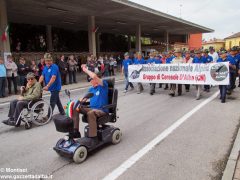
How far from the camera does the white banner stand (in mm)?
9180

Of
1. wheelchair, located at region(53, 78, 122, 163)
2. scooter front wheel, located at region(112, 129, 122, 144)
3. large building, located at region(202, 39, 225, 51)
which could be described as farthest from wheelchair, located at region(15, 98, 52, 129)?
large building, located at region(202, 39, 225, 51)

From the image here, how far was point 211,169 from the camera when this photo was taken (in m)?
3.93

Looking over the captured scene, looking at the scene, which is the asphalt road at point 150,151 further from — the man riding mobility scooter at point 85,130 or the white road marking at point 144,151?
the man riding mobility scooter at point 85,130

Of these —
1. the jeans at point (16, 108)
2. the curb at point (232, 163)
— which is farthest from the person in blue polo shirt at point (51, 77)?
the curb at point (232, 163)

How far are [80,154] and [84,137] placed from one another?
0.43m

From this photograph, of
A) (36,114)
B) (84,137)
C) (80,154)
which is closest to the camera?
(80,154)

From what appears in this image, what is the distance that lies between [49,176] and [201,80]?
24.5 feet

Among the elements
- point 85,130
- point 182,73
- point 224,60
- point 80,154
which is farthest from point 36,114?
point 224,60

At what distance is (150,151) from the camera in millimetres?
4688

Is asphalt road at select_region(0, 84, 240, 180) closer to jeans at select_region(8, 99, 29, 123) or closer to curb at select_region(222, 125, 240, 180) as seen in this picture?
curb at select_region(222, 125, 240, 180)

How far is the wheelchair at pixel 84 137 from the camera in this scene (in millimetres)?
4199

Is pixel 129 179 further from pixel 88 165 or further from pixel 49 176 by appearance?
pixel 49 176

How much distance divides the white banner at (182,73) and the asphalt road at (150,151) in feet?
5.83

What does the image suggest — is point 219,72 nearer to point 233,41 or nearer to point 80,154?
point 80,154
